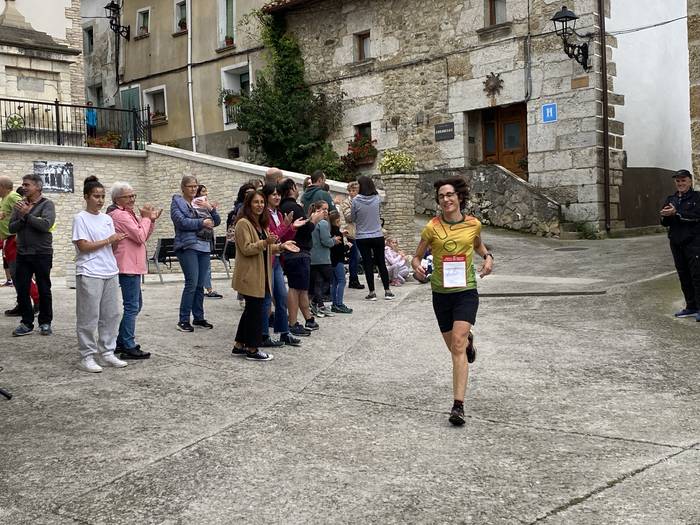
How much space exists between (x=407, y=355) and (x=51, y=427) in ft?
11.5

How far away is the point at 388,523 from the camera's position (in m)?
3.75

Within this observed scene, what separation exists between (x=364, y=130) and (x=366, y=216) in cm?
1259

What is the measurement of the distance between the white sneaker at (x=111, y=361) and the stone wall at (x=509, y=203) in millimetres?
12775

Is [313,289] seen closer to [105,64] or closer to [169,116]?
[169,116]

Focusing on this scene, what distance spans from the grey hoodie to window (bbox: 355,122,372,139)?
39.7ft

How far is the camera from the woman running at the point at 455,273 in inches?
218

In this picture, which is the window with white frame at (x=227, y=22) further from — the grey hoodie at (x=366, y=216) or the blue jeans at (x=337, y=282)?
the blue jeans at (x=337, y=282)

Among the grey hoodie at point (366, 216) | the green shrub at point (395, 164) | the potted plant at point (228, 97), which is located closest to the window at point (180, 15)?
the potted plant at point (228, 97)

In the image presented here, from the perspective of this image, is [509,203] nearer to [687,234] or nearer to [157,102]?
[687,234]

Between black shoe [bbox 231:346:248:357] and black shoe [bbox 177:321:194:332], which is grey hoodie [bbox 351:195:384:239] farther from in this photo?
black shoe [bbox 231:346:248:357]

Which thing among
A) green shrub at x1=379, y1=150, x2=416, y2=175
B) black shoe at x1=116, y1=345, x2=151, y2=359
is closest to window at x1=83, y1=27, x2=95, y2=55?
green shrub at x1=379, y1=150, x2=416, y2=175

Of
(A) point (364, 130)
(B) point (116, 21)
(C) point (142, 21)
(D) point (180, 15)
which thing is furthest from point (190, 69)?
(A) point (364, 130)

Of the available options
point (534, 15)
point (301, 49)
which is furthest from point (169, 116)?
point (534, 15)

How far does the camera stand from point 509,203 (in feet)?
62.7
